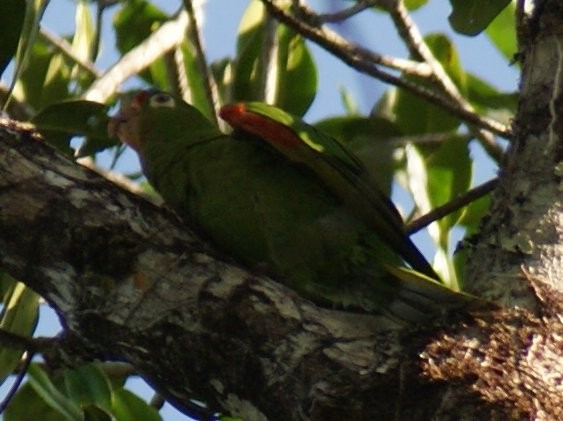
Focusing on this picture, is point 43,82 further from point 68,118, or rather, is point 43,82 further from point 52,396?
point 52,396

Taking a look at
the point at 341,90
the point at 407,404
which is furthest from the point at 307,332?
the point at 341,90

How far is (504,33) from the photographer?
3281 mm

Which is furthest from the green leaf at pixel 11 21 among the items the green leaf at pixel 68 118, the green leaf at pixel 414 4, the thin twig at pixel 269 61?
the green leaf at pixel 414 4

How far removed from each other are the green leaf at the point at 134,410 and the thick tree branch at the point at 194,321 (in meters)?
0.37

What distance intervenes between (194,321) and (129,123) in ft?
3.85

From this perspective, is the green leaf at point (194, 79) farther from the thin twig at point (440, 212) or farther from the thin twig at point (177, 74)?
the thin twig at point (440, 212)

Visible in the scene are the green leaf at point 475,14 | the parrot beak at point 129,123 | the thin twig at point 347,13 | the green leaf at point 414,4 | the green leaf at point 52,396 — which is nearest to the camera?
the thin twig at point 347,13

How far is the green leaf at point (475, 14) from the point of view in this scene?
8.79ft

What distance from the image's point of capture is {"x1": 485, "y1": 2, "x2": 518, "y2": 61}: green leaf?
327 cm

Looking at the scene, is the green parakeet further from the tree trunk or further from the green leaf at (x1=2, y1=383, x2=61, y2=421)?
the green leaf at (x1=2, y1=383, x2=61, y2=421)

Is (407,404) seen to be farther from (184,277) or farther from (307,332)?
(184,277)

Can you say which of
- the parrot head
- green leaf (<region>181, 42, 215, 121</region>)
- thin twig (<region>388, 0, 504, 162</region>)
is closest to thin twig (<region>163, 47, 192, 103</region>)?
green leaf (<region>181, 42, 215, 121</region>)

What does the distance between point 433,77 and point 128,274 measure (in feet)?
3.94

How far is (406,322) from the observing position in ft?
6.84
